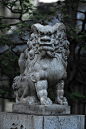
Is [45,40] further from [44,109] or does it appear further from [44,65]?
[44,109]

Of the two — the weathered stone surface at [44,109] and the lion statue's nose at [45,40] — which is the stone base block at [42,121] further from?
the lion statue's nose at [45,40]

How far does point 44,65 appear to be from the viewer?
458cm

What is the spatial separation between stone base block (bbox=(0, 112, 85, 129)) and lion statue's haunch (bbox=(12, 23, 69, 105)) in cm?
A: 34

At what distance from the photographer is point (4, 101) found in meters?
11.5

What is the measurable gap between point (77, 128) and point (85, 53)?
611cm

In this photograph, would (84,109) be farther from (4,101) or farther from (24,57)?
(24,57)

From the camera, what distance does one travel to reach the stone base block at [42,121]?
13.7 ft

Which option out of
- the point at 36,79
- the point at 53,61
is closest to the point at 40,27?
the point at 53,61

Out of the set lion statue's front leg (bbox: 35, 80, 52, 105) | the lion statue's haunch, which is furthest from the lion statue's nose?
lion statue's front leg (bbox: 35, 80, 52, 105)

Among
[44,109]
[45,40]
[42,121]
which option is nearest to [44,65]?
[45,40]

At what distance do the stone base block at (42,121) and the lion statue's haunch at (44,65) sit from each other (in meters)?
0.34

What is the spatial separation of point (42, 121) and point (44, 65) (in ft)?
3.81

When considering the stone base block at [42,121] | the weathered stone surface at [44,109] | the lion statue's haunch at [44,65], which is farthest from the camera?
the lion statue's haunch at [44,65]

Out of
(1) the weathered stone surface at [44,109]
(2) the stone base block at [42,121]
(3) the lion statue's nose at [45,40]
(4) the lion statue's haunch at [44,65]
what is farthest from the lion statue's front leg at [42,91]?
(3) the lion statue's nose at [45,40]
